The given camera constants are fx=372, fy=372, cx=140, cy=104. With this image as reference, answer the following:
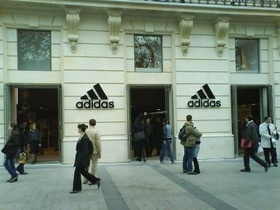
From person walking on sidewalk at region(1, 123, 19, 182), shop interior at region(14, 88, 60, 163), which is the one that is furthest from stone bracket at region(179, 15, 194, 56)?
person walking on sidewalk at region(1, 123, 19, 182)

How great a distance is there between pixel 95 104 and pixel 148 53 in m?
3.23

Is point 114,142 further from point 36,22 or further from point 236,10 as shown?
point 236,10

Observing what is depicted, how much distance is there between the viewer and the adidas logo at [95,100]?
1444cm

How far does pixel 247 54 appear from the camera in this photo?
55.4 feet

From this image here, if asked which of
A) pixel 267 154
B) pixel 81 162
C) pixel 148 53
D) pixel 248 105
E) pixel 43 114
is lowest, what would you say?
pixel 267 154

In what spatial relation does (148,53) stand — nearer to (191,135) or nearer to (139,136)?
(139,136)

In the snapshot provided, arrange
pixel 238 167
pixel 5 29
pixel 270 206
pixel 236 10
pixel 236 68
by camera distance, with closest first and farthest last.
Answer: pixel 270 206
pixel 238 167
pixel 5 29
pixel 236 10
pixel 236 68

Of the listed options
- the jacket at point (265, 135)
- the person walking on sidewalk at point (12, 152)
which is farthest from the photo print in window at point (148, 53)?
the person walking on sidewalk at point (12, 152)

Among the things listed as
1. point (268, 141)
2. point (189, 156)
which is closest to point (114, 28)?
point (189, 156)

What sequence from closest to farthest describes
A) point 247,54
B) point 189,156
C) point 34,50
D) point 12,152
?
point 12,152, point 189,156, point 34,50, point 247,54

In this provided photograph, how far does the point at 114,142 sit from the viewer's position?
14609mm

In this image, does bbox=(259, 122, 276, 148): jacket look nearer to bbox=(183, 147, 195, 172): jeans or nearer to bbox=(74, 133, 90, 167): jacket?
bbox=(183, 147, 195, 172): jeans

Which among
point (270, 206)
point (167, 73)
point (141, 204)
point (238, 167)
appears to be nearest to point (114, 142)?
point (167, 73)

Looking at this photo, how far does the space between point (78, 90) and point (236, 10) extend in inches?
285
